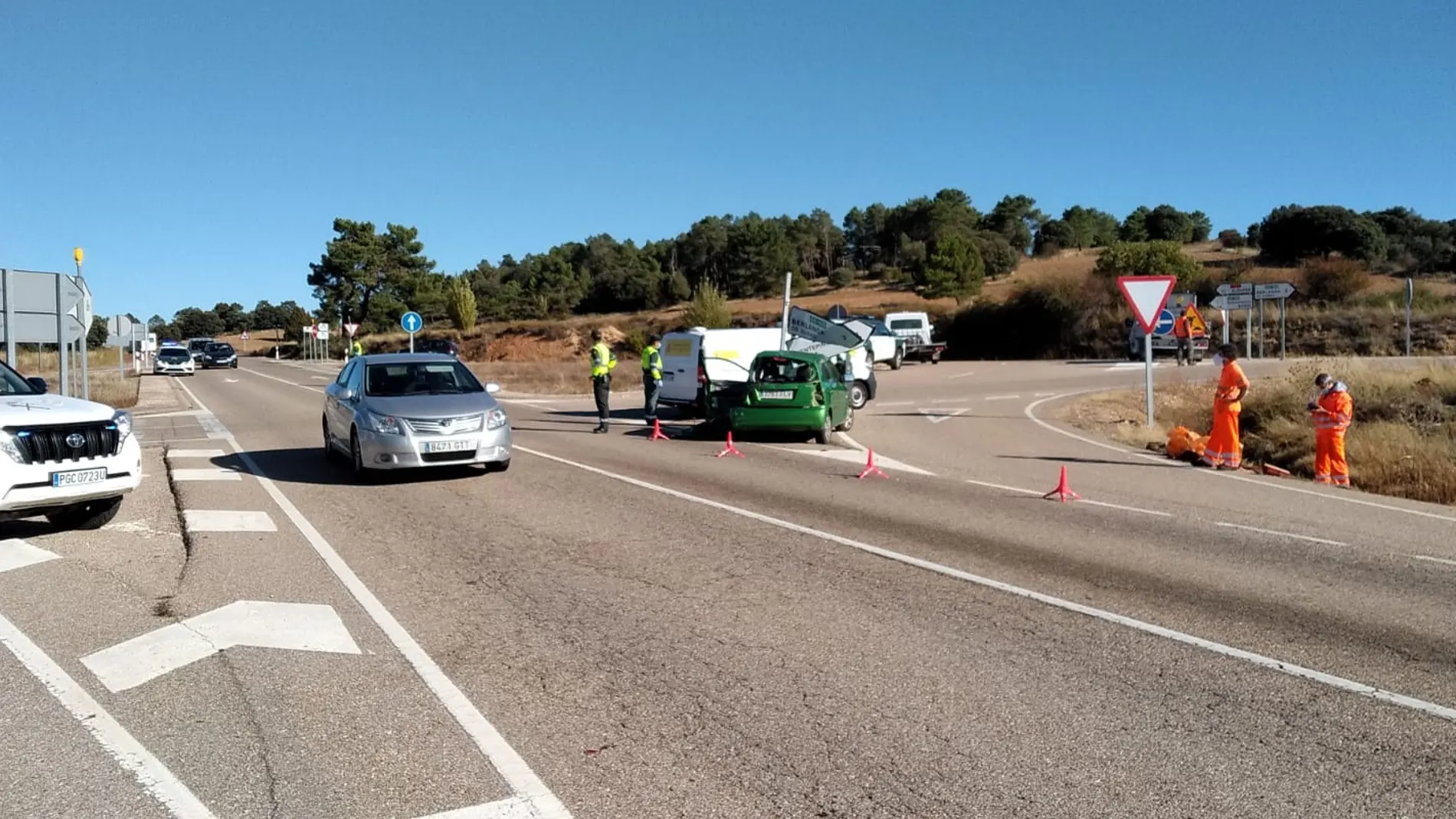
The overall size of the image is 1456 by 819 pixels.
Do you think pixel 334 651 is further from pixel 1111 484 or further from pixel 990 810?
pixel 1111 484

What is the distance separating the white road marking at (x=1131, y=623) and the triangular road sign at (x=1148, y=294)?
380 inches

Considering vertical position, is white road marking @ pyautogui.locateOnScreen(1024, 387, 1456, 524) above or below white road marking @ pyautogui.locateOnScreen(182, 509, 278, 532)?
below

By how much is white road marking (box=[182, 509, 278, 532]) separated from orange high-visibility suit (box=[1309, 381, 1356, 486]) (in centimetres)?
1241

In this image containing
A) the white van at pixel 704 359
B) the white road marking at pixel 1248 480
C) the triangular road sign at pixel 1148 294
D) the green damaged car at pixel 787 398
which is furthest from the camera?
the white van at pixel 704 359

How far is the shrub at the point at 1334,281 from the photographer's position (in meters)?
49.0

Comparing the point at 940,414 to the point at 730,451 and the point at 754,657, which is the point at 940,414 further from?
the point at 754,657

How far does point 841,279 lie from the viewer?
4026 inches

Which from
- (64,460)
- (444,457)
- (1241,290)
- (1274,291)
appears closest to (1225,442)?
(444,457)

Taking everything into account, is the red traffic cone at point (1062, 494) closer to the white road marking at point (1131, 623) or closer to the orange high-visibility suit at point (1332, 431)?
the white road marking at point (1131, 623)

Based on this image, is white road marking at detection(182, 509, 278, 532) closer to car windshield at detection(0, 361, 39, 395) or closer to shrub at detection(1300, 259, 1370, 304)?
car windshield at detection(0, 361, 39, 395)

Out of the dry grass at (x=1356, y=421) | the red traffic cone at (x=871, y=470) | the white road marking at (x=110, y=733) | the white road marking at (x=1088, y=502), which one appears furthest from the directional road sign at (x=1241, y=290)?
the white road marking at (x=110, y=733)

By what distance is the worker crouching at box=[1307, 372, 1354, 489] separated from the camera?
44.7 feet

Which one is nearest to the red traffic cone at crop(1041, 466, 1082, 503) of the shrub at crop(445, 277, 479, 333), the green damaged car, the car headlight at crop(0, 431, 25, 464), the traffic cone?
the traffic cone

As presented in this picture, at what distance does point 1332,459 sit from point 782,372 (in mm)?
7909
